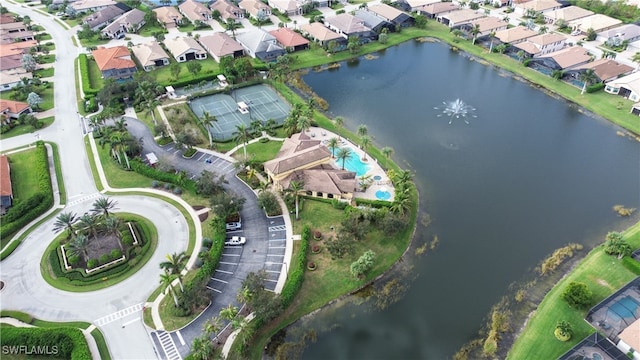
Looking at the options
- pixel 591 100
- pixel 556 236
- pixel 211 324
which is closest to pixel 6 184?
pixel 211 324

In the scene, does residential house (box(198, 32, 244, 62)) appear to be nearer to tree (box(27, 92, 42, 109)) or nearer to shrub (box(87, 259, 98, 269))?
tree (box(27, 92, 42, 109))

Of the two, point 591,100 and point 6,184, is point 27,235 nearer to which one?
point 6,184

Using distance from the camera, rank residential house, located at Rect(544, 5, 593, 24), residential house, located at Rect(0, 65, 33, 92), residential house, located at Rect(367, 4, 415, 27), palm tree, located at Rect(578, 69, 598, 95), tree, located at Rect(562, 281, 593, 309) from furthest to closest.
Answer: residential house, located at Rect(367, 4, 415, 27)
residential house, located at Rect(544, 5, 593, 24)
residential house, located at Rect(0, 65, 33, 92)
palm tree, located at Rect(578, 69, 598, 95)
tree, located at Rect(562, 281, 593, 309)

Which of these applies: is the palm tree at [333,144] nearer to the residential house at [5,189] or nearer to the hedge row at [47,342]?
the hedge row at [47,342]

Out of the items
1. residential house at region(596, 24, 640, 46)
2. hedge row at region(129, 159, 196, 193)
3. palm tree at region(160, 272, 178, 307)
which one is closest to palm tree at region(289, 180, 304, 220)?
hedge row at region(129, 159, 196, 193)

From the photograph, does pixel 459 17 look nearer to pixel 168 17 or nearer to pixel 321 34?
pixel 321 34

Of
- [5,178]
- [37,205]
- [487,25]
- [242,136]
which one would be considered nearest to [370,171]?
[242,136]

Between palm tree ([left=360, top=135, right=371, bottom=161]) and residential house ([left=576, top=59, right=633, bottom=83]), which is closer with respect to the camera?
palm tree ([left=360, top=135, right=371, bottom=161])

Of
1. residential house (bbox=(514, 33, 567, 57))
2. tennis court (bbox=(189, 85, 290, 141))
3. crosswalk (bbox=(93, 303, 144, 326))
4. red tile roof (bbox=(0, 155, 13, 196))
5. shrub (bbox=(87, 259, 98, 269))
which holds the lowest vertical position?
crosswalk (bbox=(93, 303, 144, 326))
